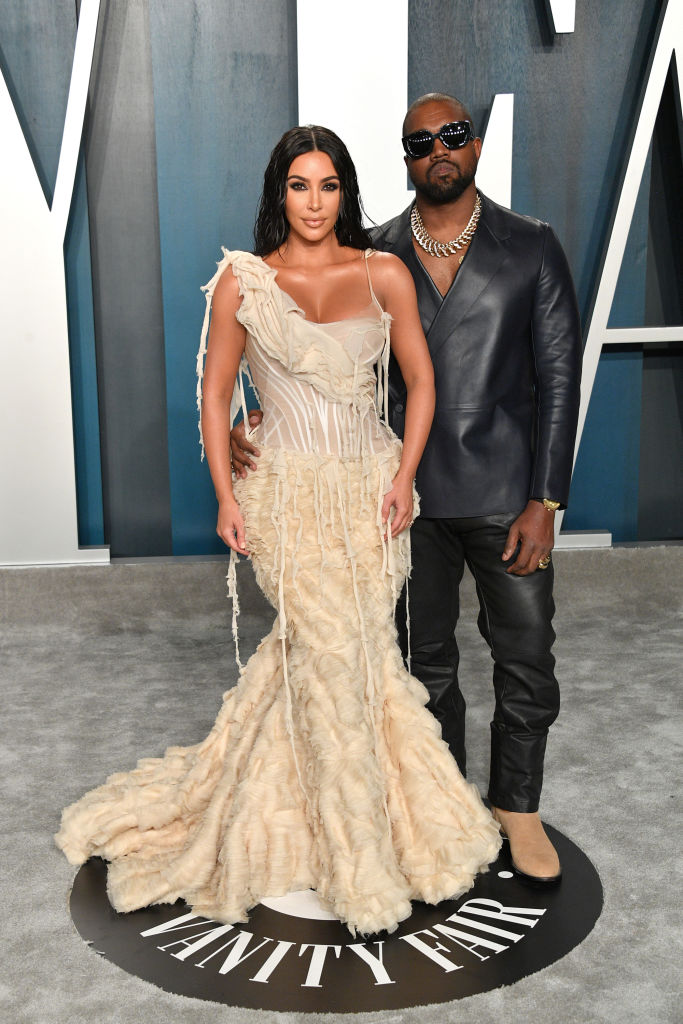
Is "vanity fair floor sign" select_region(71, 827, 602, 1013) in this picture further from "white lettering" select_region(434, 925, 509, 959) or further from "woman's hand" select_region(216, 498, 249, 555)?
"woman's hand" select_region(216, 498, 249, 555)

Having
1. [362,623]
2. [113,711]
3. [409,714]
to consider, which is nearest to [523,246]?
[362,623]

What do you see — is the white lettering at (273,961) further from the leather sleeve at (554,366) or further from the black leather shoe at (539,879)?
the leather sleeve at (554,366)

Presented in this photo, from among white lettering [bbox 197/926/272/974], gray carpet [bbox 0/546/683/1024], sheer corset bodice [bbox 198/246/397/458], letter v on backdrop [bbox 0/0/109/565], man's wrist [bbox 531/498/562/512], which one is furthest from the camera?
letter v on backdrop [bbox 0/0/109/565]

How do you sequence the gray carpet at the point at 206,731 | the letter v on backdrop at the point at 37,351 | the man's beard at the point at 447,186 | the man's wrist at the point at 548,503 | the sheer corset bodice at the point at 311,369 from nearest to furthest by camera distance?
1. the gray carpet at the point at 206,731
2. the sheer corset bodice at the point at 311,369
3. the man's beard at the point at 447,186
4. the man's wrist at the point at 548,503
5. the letter v on backdrop at the point at 37,351

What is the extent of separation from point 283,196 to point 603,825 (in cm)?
187

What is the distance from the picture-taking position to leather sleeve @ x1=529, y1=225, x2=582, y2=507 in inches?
104

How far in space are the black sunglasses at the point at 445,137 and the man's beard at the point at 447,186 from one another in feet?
0.19

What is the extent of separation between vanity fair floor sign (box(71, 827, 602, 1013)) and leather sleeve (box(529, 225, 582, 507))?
0.99 metres

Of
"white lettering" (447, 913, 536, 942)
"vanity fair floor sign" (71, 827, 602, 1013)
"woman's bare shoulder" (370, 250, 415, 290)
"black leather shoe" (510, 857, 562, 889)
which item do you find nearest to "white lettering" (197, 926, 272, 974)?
"vanity fair floor sign" (71, 827, 602, 1013)

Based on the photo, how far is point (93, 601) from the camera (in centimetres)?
496

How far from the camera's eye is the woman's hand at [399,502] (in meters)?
2.57

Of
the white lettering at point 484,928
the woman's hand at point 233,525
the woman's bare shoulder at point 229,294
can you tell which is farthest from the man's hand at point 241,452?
the white lettering at point 484,928

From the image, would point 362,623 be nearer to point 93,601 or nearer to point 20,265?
point 93,601

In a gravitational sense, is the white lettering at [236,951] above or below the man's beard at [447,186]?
below
